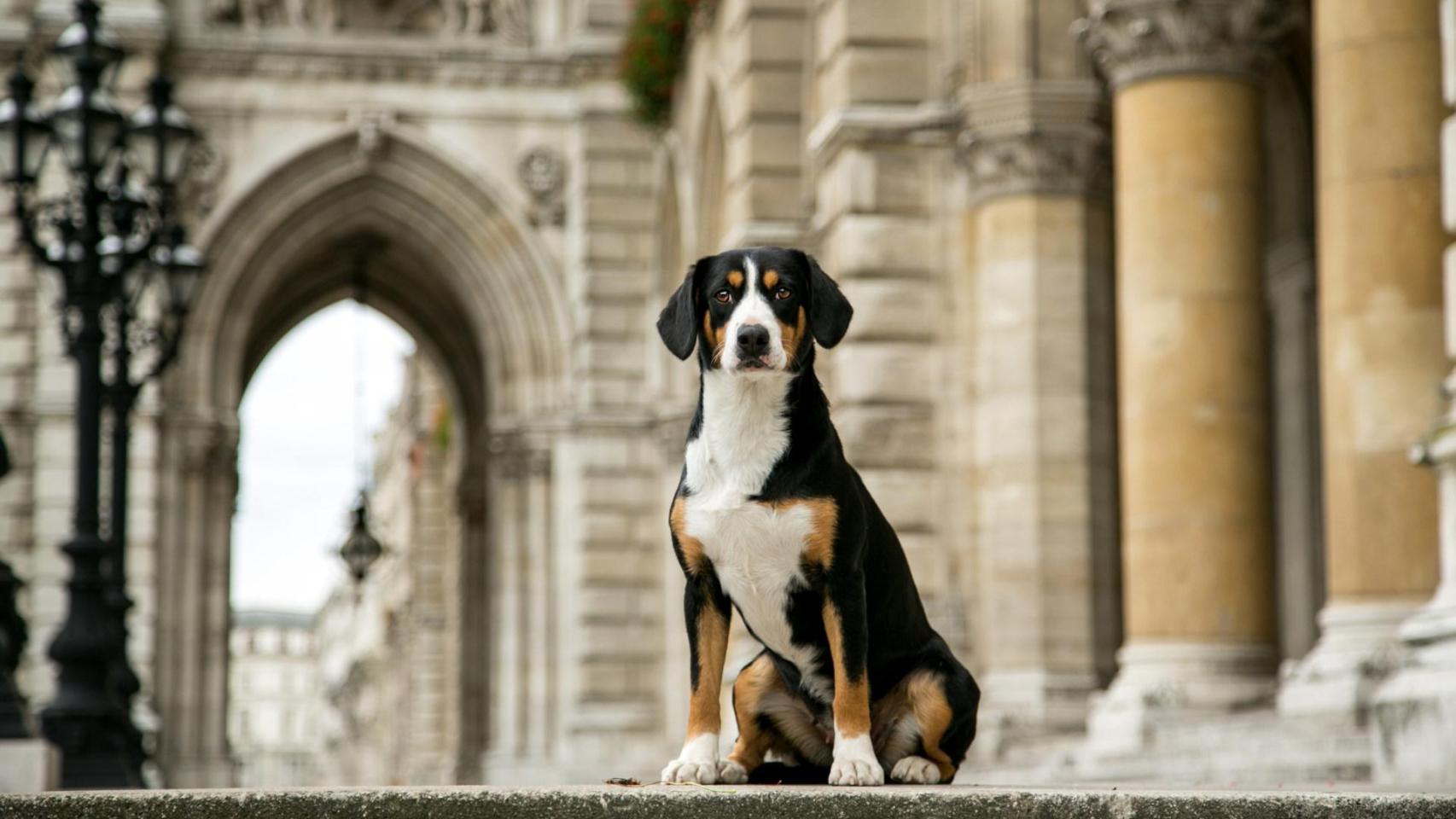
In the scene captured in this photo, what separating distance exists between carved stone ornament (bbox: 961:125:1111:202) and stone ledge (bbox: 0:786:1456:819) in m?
12.2

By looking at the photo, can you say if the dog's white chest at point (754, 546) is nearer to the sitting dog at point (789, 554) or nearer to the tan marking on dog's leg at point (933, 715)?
the sitting dog at point (789, 554)

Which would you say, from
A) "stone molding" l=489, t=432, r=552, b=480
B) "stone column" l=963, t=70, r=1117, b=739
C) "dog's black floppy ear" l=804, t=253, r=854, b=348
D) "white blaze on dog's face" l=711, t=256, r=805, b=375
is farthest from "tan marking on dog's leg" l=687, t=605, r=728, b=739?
"stone molding" l=489, t=432, r=552, b=480

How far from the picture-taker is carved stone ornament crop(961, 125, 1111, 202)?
1714cm

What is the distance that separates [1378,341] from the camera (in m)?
12.1

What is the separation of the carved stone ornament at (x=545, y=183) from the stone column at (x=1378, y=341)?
64.8 ft

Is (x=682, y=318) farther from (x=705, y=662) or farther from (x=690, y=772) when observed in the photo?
(x=690, y=772)

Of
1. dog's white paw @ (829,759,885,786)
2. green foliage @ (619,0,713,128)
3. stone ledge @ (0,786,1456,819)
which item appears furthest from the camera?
green foliage @ (619,0,713,128)

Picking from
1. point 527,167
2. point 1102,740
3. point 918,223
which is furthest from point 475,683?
point 1102,740

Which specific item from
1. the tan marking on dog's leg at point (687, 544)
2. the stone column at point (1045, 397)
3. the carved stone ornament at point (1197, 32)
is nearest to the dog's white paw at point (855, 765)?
the tan marking on dog's leg at point (687, 544)

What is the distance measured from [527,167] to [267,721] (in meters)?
160

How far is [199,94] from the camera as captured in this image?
30.5m

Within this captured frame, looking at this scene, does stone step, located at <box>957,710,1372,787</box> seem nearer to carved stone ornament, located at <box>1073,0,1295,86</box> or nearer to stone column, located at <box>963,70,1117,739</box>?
stone column, located at <box>963,70,1117,739</box>

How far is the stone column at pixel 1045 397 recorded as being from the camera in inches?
668

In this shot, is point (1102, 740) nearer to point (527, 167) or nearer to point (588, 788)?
point (588, 788)
